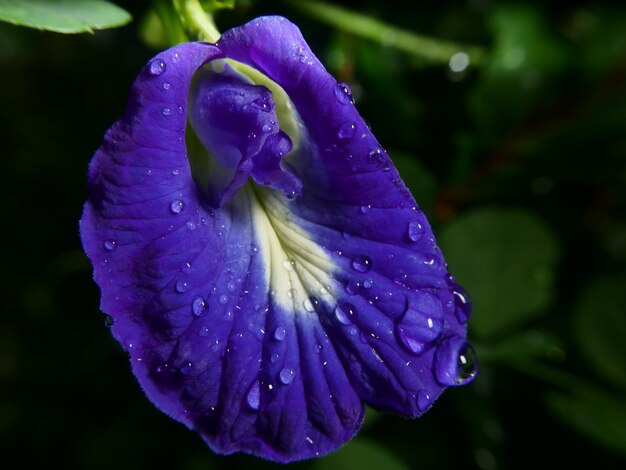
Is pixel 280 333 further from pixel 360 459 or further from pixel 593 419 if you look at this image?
pixel 593 419

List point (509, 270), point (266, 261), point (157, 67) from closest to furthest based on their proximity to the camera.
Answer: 1. point (157, 67)
2. point (266, 261)
3. point (509, 270)

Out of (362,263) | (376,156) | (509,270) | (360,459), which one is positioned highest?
(376,156)

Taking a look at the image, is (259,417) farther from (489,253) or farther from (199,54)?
(489,253)

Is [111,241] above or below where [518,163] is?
above

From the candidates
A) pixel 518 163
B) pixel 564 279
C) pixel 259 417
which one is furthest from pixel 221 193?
pixel 564 279

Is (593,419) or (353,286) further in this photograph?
(593,419)

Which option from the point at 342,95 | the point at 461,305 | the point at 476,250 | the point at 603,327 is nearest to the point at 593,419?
the point at 603,327

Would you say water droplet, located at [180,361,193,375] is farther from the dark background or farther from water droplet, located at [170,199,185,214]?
the dark background
